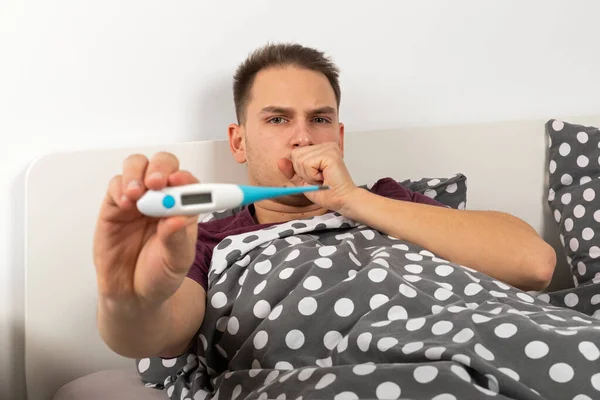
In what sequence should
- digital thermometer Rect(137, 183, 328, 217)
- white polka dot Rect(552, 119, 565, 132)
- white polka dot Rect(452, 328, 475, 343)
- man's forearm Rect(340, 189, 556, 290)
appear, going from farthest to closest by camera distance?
white polka dot Rect(552, 119, 565, 132)
man's forearm Rect(340, 189, 556, 290)
white polka dot Rect(452, 328, 475, 343)
digital thermometer Rect(137, 183, 328, 217)

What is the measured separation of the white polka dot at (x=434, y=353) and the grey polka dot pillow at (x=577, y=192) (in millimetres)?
800

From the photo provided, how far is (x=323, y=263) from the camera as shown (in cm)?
101

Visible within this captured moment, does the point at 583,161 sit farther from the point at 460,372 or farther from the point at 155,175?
the point at 155,175

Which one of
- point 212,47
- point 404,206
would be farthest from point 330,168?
point 212,47

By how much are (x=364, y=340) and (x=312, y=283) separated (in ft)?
0.48

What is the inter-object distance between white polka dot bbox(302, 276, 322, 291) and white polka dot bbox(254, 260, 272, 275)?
83 millimetres

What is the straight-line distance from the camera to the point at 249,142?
1.31 m

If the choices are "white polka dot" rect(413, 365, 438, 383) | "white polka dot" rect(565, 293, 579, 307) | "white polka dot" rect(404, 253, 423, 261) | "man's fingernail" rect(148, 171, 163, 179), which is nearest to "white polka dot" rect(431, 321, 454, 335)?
"white polka dot" rect(413, 365, 438, 383)

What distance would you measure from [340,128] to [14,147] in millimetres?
647

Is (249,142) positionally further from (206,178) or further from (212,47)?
(212,47)

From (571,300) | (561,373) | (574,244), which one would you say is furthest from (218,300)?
(574,244)

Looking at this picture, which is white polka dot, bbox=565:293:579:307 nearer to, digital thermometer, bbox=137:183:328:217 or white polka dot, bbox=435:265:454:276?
white polka dot, bbox=435:265:454:276

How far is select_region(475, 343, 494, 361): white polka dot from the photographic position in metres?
0.80

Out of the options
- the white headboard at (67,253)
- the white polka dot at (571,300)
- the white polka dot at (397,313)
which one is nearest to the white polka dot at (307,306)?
the white polka dot at (397,313)
